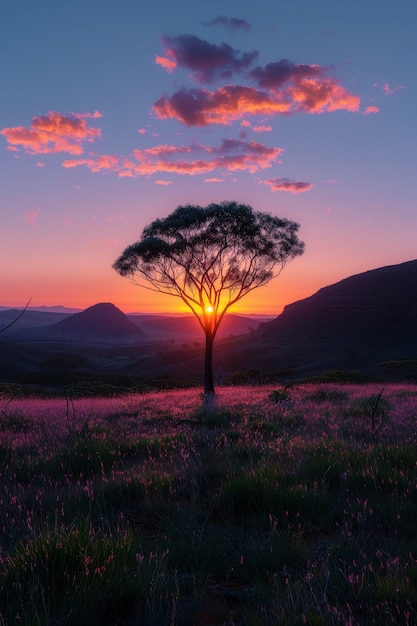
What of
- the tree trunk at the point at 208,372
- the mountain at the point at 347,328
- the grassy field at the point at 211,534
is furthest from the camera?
the mountain at the point at 347,328

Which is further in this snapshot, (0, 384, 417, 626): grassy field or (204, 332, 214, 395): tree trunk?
(204, 332, 214, 395): tree trunk

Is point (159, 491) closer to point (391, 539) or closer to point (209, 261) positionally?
point (391, 539)

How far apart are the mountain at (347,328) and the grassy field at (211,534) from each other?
225 feet

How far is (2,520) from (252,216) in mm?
24142

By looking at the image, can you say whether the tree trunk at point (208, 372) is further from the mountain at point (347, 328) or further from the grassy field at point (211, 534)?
the mountain at point (347, 328)

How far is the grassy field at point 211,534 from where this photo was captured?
2.82m

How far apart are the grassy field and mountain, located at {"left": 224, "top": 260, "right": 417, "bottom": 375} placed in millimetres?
68577

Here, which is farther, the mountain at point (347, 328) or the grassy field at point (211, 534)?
the mountain at point (347, 328)

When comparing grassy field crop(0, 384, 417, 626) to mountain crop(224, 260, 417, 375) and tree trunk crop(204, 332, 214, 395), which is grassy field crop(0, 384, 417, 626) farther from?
mountain crop(224, 260, 417, 375)

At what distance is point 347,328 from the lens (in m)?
108

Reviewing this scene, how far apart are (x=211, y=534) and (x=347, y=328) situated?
108m

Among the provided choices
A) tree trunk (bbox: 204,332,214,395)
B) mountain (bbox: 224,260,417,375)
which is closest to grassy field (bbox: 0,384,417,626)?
tree trunk (bbox: 204,332,214,395)

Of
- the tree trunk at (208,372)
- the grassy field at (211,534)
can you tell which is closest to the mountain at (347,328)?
the tree trunk at (208,372)

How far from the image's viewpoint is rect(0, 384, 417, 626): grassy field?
9.26 ft
